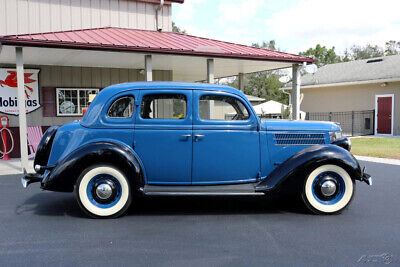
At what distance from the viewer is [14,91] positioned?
34.3ft

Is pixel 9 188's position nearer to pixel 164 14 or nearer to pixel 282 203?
pixel 282 203

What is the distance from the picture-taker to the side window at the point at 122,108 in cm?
471

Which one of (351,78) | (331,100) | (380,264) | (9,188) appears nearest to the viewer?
(380,264)

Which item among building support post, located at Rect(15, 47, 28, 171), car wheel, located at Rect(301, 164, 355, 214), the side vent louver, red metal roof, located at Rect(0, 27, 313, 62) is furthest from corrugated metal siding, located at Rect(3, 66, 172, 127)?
car wheel, located at Rect(301, 164, 355, 214)

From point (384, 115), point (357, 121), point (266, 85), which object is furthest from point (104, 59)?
point (266, 85)

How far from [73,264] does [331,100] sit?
68.9 feet

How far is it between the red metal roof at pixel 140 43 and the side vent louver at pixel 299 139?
15.3 ft

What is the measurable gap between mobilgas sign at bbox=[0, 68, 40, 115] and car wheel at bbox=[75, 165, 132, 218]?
23.7ft

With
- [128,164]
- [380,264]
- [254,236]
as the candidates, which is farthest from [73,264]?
[380,264]

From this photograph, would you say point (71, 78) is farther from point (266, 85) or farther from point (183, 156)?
point (266, 85)

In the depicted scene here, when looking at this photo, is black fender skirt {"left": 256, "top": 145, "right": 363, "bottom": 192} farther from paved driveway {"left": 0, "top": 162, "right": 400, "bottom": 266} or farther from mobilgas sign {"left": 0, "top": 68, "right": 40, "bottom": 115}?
mobilgas sign {"left": 0, "top": 68, "right": 40, "bottom": 115}

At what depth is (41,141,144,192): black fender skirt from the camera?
14.6 ft

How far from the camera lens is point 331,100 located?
2164cm

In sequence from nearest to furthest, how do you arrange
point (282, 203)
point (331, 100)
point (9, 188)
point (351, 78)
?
Result: point (282, 203) → point (9, 188) → point (351, 78) → point (331, 100)
